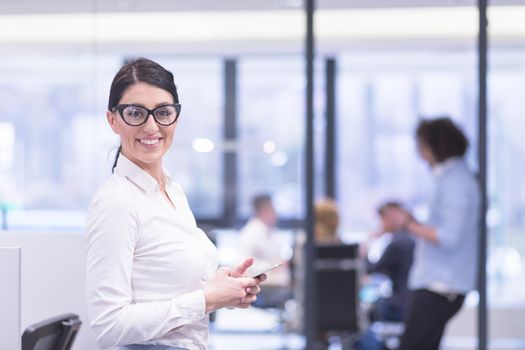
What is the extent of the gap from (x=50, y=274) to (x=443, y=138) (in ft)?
8.78

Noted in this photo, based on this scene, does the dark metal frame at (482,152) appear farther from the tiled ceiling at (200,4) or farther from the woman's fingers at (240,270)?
the woman's fingers at (240,270)

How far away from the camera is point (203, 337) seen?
2.29 m

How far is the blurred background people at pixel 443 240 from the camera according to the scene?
477cm

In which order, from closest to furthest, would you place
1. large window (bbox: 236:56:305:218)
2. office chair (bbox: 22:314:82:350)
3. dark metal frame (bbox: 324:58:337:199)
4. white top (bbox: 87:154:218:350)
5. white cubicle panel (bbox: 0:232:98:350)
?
1. white top (bbox: 87:154:218:350)
2. office chair (bbox: 22:314:82:350)
3. white cubicle panel (bbox: 0:232:98:350)
4. large window (bbox: 236:56:305:218)
5. dark metal frame (bbox: 324:58:337:199)

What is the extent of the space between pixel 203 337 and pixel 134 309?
11.0 inches

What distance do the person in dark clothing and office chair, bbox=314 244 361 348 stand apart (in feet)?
3.04

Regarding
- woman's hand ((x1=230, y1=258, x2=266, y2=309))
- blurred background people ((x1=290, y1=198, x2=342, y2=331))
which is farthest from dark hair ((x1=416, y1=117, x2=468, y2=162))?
woman's hand ((x1=230, y1=258, x2=266, y2=309))

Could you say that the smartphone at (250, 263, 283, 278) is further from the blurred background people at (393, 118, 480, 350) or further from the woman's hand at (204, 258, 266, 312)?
the blurred background people at (393, 118, 480, 350)

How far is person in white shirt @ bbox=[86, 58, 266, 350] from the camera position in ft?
6.79

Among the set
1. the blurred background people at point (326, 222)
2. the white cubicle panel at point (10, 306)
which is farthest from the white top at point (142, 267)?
the blurred background people at point (326, 222)

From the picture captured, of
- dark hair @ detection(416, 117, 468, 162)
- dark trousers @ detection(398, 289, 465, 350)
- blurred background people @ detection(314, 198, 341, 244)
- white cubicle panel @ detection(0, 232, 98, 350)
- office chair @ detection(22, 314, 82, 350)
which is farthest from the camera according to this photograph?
blurred background people @ detection(314, 198, 341, 244)

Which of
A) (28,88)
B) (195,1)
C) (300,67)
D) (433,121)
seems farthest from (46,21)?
(433,121)

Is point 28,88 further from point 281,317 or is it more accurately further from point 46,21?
point 281,317

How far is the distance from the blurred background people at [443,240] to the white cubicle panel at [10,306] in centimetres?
266
